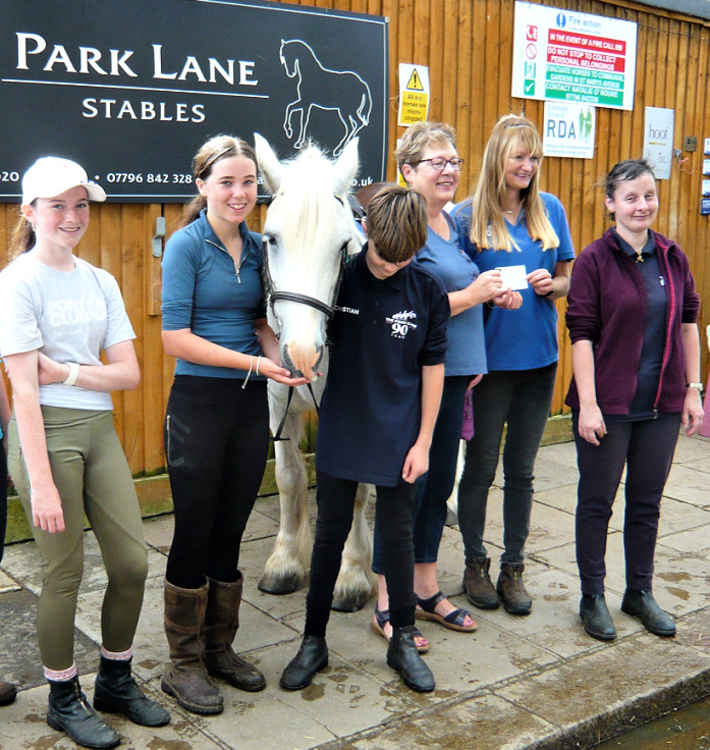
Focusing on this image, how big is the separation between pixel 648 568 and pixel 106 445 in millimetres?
2409

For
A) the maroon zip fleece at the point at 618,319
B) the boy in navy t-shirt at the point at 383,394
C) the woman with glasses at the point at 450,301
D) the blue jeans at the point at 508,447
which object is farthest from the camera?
the blue jeans at the point at 508,447

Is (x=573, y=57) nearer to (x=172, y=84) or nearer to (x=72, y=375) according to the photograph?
(x=172, y=84)

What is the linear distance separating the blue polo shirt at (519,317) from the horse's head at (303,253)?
79 cm

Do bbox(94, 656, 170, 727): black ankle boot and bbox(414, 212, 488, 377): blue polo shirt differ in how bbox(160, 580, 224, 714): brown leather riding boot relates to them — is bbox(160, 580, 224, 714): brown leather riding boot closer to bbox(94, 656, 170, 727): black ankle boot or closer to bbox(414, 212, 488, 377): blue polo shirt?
bbox(94, 656, 170, 727): black ankle boot

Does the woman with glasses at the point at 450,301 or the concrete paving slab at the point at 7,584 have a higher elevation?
the woman with glasses at the point at 450,301

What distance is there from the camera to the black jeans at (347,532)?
129 inches

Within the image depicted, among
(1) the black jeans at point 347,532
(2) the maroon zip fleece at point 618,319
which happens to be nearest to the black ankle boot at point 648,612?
(2) the maroon zip fleece at point 618,319

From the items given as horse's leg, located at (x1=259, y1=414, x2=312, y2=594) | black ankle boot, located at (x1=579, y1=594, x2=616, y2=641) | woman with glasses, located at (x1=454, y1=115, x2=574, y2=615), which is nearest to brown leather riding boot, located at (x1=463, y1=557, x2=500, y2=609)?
woman with glasses, located at (x1=454, y1=115, x2=574, y2=615)

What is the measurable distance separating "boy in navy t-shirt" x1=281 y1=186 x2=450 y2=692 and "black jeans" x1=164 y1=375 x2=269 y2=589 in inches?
Answer: 11.2

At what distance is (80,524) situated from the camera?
2.82 metres

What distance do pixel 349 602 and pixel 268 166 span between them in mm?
1920

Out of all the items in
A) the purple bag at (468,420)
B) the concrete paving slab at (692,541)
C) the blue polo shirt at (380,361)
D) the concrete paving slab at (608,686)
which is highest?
the blue polo shirt at (380,361)

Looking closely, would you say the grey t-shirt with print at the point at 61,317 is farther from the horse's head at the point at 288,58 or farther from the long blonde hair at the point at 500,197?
the horse's head at the point at 288,58

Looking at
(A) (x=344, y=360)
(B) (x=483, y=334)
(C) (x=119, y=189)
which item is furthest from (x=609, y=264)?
(C) (x=119, y=189)
